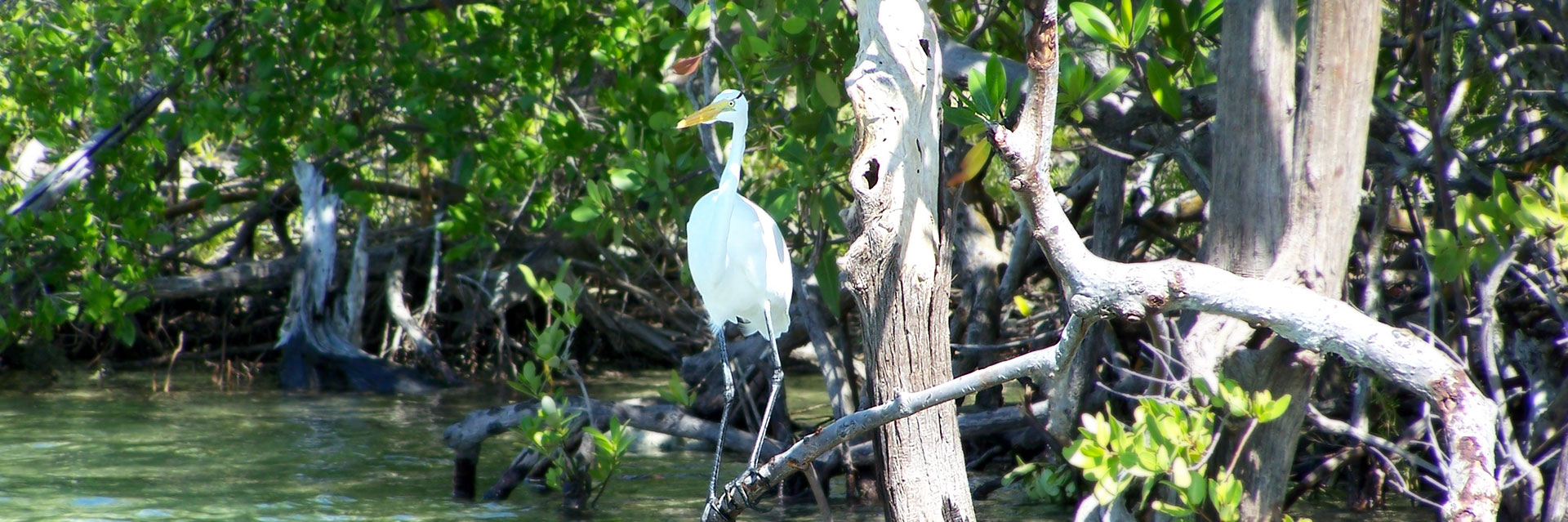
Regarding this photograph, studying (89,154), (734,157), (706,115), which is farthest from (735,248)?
(89,154)

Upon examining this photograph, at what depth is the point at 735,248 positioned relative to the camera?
13.7ft

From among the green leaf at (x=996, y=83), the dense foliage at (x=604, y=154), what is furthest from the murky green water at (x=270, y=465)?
the green leaf at (x=996, y=83)

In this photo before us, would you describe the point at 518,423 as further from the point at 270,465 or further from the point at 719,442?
the point at 270,465

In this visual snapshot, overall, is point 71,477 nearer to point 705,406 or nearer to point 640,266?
point 705,406

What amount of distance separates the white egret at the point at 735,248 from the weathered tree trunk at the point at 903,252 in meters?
0.73

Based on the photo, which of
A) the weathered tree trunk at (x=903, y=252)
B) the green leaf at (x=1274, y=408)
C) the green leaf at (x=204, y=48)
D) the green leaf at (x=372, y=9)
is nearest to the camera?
the green leaf at (x=1274, y=408)

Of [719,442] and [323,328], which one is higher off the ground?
[323,328]

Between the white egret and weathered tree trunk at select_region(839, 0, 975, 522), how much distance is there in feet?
2.38

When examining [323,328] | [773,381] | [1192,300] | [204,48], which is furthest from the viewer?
[323,328]

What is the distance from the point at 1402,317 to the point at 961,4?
1898 millimetres

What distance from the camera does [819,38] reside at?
4223 millimetres

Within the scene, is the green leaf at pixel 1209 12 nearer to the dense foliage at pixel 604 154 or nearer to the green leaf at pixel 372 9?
the dense foliage at pixel 604 154

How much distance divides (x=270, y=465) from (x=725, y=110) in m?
3.41

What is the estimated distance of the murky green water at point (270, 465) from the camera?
518 centimetres
